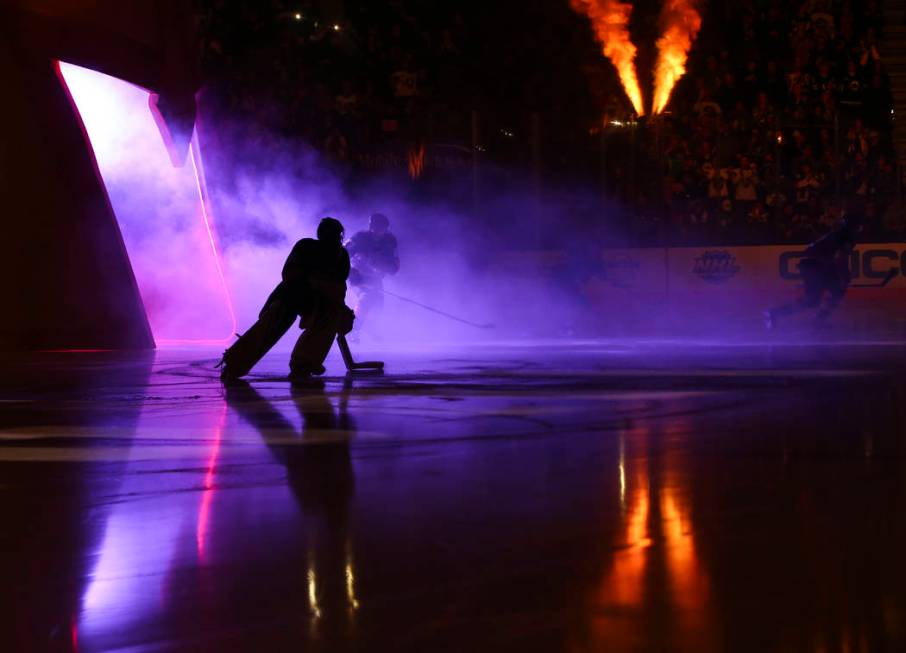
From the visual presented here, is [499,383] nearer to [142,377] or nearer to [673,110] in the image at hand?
[142,377]

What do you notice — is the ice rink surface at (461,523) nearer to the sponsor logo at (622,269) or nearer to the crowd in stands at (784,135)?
the sponsor logo at (622,269)

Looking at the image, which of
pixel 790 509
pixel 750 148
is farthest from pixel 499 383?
pixel 750 148

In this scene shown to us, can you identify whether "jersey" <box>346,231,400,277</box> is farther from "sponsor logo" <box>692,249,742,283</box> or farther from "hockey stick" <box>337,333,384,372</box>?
"sponsor logo" <box>692,249,742,283</box>

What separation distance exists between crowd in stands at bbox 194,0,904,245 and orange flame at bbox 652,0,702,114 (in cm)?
28

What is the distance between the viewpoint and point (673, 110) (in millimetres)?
25172

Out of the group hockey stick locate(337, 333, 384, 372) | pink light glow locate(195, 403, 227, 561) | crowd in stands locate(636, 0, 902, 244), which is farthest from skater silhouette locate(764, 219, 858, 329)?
pink light glow locate(195, 403, 227, 561)

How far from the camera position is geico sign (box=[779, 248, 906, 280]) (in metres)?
21.9

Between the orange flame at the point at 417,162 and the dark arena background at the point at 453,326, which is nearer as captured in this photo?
the dark arena background at the point at 453,326

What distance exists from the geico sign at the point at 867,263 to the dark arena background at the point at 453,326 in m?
0.07

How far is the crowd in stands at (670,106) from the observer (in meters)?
22.4

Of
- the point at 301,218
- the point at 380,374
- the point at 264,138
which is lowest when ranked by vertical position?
the point at 380,374

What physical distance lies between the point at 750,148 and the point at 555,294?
4588 mm

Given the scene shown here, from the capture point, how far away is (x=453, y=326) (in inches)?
867

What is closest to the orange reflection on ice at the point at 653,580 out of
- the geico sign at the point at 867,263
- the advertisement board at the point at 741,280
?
the advertisement board at the point at 741,280
